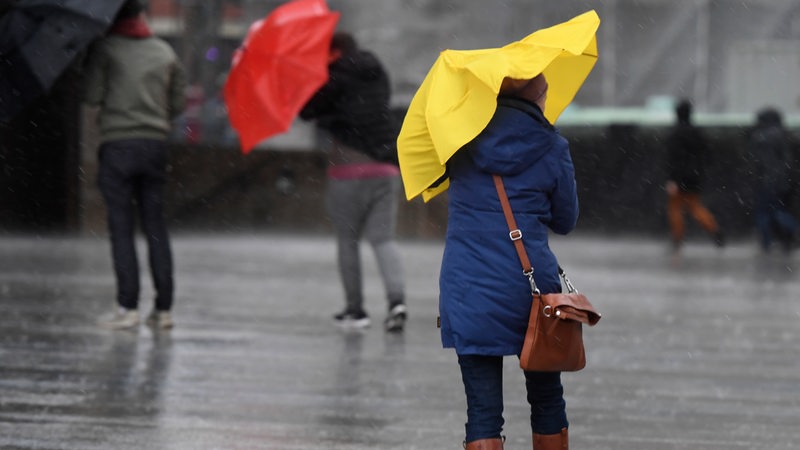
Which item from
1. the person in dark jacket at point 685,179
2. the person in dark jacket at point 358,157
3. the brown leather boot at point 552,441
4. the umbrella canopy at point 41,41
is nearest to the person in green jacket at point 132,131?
the umbrella canopy at point 41,41

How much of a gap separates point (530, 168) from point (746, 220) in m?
17.2

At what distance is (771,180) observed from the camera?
65.1 feet

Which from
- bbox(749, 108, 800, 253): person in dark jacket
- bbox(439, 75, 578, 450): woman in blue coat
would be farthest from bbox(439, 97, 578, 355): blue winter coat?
bbox(749, 108, 800, 253): person in dark jacket

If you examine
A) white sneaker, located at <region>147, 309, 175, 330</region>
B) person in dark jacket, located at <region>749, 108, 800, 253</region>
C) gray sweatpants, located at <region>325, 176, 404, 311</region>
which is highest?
gray sweatpants, located at <region>325, 176, 404, 311</region>

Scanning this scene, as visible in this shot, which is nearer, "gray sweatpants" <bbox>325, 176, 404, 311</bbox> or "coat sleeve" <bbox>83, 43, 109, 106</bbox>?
"coat sleeve" <bbox>83, 43, 109, 106</bbox>

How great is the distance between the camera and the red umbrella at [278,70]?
10.4 m

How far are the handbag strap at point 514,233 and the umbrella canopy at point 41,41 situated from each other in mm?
4746

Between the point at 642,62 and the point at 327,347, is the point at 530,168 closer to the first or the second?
the point at 327,347

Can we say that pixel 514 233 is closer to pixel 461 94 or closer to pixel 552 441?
pixel 461 94

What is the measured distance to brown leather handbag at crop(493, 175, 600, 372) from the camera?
540cm

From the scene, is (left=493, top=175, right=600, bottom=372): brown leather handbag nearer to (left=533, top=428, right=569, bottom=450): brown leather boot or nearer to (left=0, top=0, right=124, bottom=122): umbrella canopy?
(left=533, top=428, right=569, bottom=450): brown leather boot

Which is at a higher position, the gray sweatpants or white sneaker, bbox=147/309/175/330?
the gray sweatpants

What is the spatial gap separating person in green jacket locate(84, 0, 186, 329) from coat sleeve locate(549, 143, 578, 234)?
4815mm

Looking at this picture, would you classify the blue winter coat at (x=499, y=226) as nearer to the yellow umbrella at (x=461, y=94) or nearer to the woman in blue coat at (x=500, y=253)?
the woman in blue coat at (x=500, y=253)
